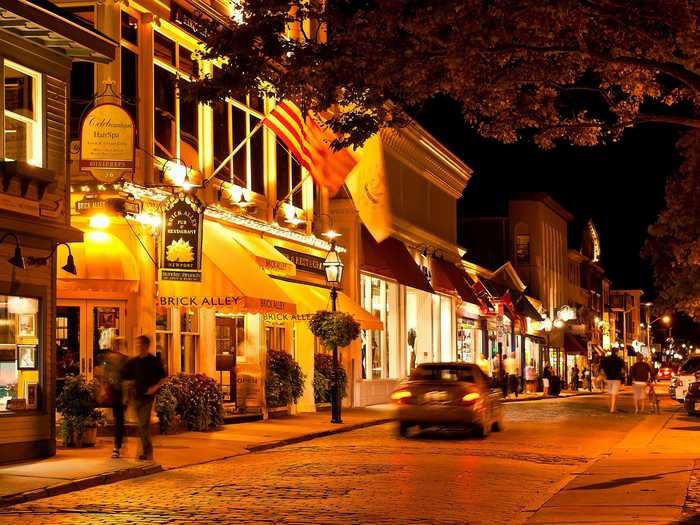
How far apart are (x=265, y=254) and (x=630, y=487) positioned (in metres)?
14.7

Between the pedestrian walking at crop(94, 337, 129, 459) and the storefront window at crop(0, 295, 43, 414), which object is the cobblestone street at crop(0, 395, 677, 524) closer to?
the pedestrian walking at crop(94, 337, 129, 459)

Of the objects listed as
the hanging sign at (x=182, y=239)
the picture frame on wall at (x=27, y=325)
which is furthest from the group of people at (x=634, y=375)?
the picture frame on wall at (x=27, y=325)

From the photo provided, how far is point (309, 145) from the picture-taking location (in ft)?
92.4

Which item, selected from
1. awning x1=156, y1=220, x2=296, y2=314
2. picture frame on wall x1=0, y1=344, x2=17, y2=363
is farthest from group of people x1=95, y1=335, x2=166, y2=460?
awning x1=156, y1=220, x2=296, y2=314

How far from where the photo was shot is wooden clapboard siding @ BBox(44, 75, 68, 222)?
1859 centimetres

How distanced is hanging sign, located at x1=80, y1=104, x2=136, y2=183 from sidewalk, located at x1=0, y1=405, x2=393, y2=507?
4.79 meters

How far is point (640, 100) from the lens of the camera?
15375 mm

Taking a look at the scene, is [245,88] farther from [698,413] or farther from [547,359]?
[547,359]

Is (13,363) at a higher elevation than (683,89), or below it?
below

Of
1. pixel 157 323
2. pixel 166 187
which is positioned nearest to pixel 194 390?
pixel 157 323

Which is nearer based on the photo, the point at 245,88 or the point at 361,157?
the point at 245,88

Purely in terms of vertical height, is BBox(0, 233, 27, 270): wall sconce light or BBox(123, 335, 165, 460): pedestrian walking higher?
BBox(0, 233, 27, 270): wall sconce light

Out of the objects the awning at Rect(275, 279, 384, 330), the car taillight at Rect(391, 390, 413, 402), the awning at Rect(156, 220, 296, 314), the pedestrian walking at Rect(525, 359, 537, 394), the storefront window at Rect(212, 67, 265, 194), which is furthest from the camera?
the pedestrian walking at Rect(525, 359, 537, 394)

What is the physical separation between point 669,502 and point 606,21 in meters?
5.38
